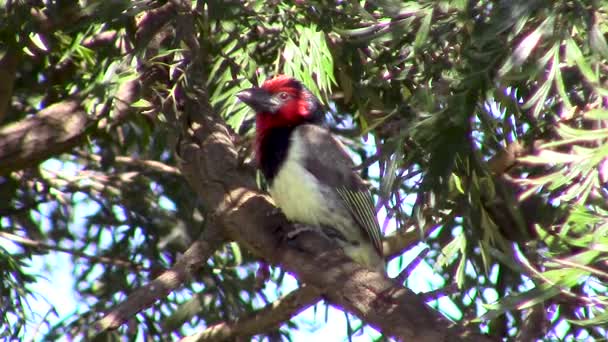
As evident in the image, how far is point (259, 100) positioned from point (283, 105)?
315mm

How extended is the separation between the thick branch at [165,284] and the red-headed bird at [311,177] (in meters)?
0.54

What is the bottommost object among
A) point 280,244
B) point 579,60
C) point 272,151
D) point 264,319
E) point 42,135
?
point 579,60

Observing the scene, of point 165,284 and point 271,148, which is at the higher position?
point 271,148

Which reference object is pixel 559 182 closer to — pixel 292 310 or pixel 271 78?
pixel 292 310

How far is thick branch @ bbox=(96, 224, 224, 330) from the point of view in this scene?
3852mm

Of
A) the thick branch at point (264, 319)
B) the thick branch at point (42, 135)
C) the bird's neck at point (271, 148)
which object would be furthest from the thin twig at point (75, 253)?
the bird's neck at point (271, 148)

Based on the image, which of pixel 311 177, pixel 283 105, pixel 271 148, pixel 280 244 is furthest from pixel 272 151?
pixel 280 244

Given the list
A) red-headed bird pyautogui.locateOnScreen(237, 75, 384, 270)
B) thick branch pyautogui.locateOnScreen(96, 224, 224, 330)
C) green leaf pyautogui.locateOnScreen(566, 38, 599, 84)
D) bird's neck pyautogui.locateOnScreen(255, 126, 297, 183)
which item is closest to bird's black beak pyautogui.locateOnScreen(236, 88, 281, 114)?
red-headed bird pyautogui.locateOnScreen(237, 75, 384, 270)

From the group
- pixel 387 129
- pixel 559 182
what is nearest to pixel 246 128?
pixel 387 129

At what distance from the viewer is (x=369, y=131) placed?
3.69m

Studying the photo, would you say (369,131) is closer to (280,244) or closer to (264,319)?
(280,244)

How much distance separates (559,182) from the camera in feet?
9.64

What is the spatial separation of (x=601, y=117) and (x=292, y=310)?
2.01 metres

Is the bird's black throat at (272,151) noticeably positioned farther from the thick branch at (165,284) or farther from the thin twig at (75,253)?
the thin twig at (75,253)
